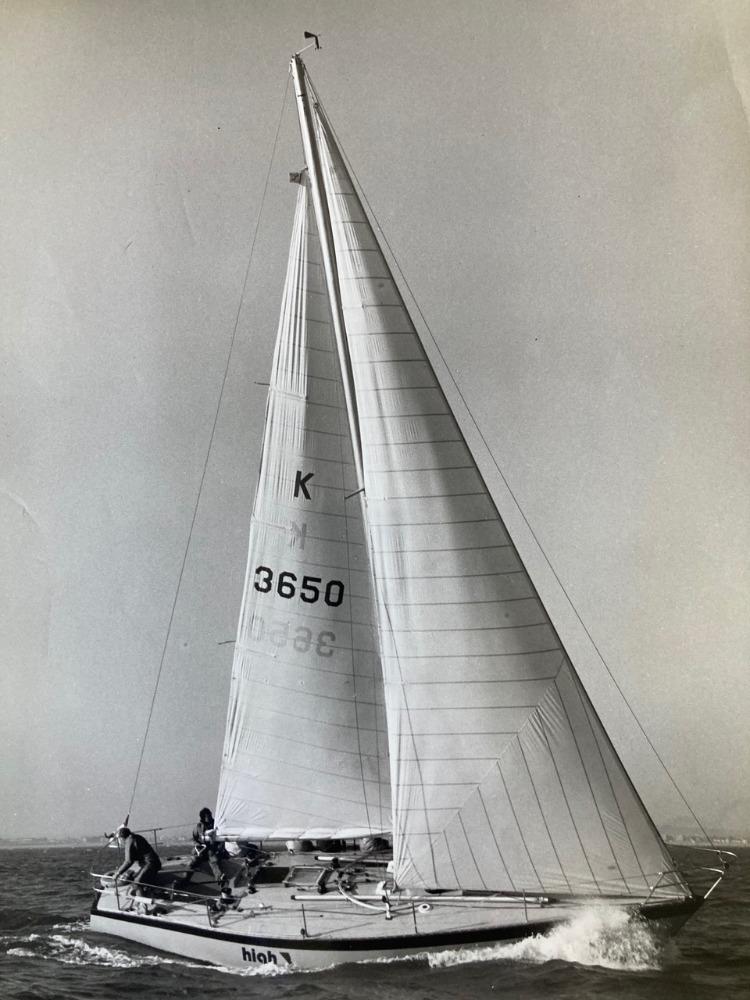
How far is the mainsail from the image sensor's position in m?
7.61

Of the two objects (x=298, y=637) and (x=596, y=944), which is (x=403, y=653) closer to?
(x=298, y=637)

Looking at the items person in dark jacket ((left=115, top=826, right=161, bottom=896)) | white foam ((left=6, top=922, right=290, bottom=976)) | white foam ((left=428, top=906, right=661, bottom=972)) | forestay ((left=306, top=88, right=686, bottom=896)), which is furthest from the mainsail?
white foam ((left=6, top=922, right=290, bottom=976))

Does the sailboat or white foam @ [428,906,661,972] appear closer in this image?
white foam @ [428,906,661,972]

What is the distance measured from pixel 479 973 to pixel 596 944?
1116mm

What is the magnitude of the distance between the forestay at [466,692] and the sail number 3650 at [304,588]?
1.72m

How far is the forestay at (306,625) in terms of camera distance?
9.96m

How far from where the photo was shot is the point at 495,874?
7.67 m

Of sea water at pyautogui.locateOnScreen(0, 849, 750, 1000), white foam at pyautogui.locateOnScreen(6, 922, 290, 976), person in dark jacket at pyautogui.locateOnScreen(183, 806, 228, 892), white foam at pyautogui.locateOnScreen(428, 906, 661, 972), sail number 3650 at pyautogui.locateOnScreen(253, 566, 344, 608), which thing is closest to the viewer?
sea water at pyautogui.locateOnScreen(0, 849, 750, 1000)

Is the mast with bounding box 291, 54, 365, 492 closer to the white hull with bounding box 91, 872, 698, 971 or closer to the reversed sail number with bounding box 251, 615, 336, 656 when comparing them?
the reversed sail number with bounding box 251, 615, 336, 656

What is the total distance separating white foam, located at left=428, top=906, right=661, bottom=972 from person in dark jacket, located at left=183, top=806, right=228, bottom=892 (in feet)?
13.7

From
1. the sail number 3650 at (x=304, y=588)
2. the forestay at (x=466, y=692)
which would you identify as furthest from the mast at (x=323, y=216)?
the sail number 3650 at (x=304, y=588)

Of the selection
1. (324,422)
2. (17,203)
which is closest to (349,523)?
(324,422)

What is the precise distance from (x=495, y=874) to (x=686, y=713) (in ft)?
9.72

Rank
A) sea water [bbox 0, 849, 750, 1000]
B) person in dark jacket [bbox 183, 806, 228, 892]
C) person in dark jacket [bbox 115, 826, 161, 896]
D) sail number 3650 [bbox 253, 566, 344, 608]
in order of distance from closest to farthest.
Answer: sea water [bbox 0, 849, 750, 1000]
person in dark jacket [bbox 115, 826, 161, 896]
sail number 3650 [bbox 253, 566, 344, 608]
person in dark jacket [bbox 183, 806, 228, 892]
